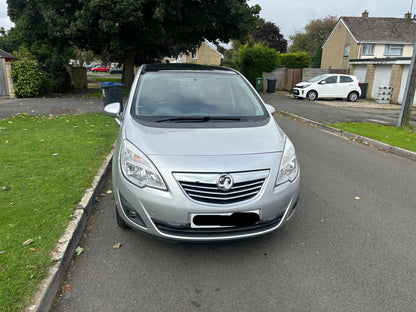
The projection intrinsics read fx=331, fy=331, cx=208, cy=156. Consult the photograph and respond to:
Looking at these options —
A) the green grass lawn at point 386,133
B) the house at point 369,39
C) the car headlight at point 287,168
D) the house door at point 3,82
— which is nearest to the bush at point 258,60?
the house at point 369,39

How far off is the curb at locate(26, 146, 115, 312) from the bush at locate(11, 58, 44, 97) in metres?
14.1

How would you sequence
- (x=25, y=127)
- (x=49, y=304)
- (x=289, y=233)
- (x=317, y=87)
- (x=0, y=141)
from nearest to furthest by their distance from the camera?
(x=49, y=304), (x=289, y=233), (x=0, y=141), (x=25, y=127), (x=317, y=87)

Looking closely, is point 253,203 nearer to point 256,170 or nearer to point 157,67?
point 256,170

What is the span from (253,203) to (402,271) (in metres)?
1.58

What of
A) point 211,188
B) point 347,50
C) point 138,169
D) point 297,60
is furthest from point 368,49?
point 138,169

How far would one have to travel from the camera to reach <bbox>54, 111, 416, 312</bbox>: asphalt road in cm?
265

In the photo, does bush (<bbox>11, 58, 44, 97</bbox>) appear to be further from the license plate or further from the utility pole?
the license plate

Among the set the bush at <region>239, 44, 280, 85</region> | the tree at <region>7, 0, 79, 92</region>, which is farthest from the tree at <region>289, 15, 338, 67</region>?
the tree at <region>7, 0, 79, 92</region>

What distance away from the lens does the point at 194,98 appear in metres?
4.21

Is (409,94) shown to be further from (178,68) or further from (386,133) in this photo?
(178,68)

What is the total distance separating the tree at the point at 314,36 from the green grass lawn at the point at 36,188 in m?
52.7

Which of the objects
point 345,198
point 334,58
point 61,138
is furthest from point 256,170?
A: point 334,58

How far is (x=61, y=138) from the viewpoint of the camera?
7.42 m

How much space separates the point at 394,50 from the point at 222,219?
38.9 metres
